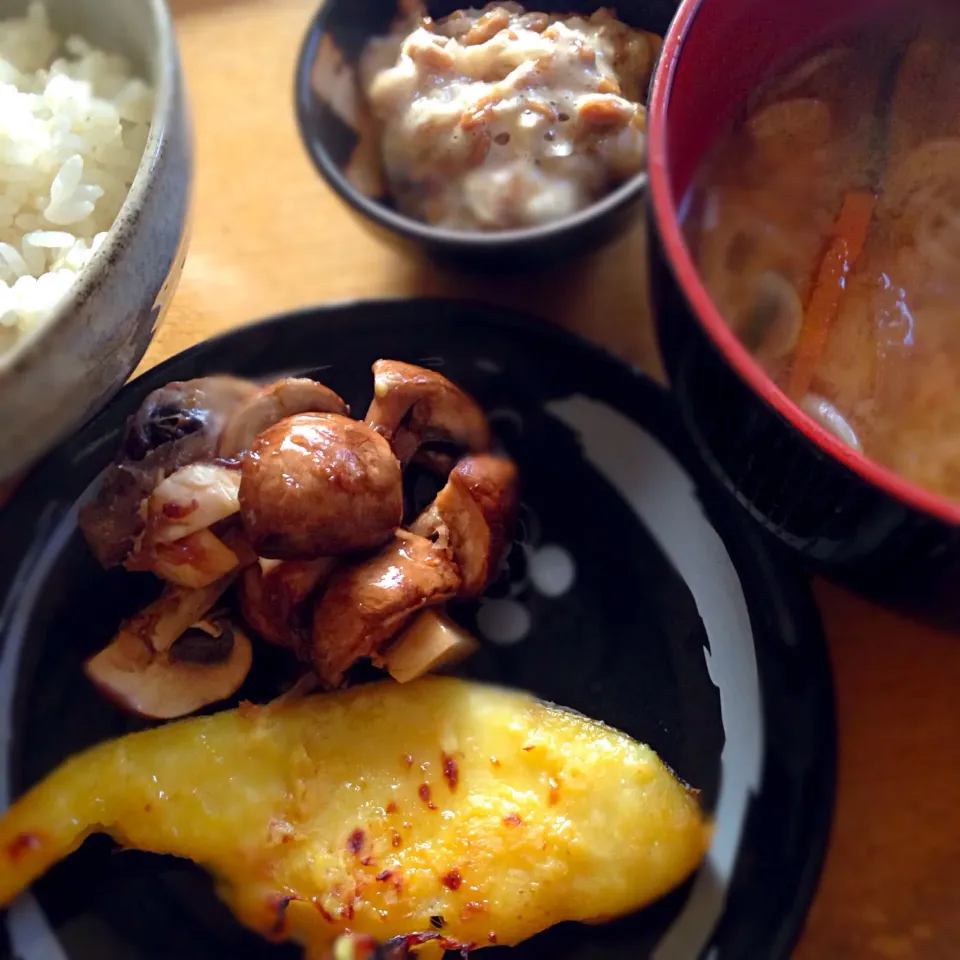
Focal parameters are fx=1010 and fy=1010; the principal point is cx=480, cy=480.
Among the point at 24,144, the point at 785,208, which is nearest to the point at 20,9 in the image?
the point at 24,144

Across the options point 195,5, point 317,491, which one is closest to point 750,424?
point 317,491

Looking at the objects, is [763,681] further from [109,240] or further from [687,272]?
[109,240]

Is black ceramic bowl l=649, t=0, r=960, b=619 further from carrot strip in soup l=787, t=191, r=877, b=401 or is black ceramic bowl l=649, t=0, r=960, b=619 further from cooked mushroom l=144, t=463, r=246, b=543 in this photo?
cooked mushroom l=144, t=463, r=246, b=543

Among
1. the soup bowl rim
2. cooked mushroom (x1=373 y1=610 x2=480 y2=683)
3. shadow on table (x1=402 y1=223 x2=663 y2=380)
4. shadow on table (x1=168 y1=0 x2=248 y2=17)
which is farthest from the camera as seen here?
shadow on table (x1=168 y1=0 x2=248 y2=17)

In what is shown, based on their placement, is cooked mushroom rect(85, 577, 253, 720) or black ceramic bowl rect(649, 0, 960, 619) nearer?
black ceramic bowl rect(649, 0, 960, 619)

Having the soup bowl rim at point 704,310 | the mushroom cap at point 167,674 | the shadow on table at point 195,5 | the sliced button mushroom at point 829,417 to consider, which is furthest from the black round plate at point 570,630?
the shadow on table at point 195,5

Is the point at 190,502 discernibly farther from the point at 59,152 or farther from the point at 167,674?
the point at 59,152

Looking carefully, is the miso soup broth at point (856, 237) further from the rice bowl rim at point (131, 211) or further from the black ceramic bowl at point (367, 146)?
the rice bowl rim at point (131, 211)

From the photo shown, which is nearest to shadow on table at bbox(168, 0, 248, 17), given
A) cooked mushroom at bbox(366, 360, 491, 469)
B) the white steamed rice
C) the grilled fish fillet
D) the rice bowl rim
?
the white steamed rice
